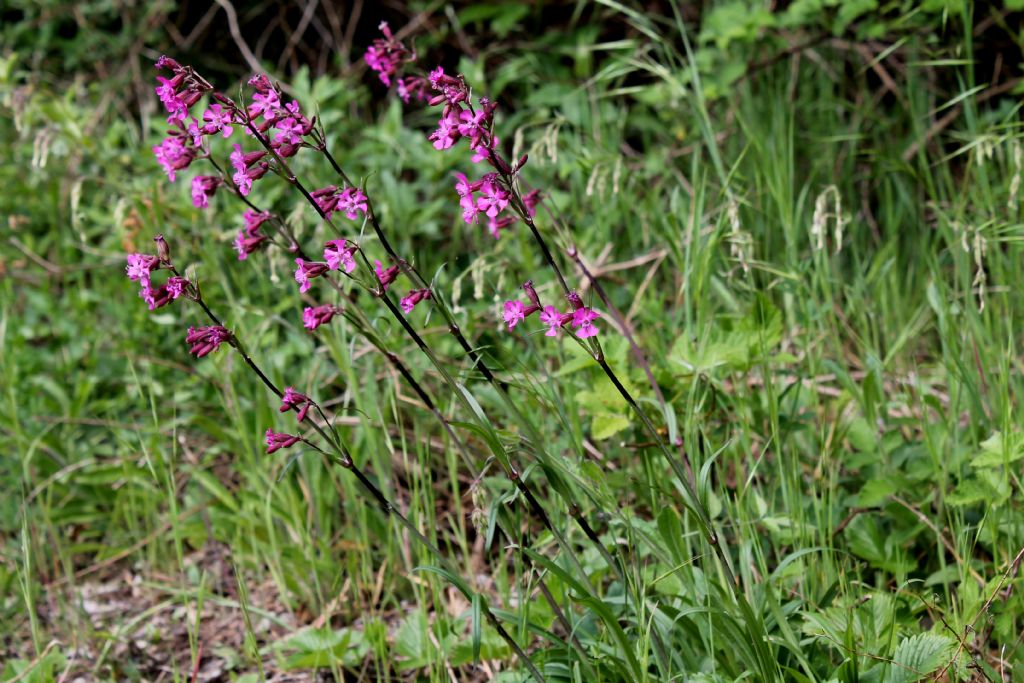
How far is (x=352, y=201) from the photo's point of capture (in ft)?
4.76

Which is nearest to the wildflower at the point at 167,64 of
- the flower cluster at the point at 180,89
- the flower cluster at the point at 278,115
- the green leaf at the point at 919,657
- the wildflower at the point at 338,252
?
the flower cluster at the point at 180,89

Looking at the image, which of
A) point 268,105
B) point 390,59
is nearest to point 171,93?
point 268,105

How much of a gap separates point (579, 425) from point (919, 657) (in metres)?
0.92

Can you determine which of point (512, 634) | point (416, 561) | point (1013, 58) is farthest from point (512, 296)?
point (1013, 58)

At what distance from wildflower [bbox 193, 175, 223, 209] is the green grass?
408mm

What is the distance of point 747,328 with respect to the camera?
215 cm

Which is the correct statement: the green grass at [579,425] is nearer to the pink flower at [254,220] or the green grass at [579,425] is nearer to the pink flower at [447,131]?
the pink flower at [447,131]

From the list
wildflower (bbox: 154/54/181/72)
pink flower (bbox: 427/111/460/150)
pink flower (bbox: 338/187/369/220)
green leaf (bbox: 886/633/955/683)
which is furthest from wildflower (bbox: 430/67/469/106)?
green leaf (bbox: 886/633/955/683)

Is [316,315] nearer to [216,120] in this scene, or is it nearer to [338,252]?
[338,252]

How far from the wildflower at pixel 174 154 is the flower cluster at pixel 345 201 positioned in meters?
0.25

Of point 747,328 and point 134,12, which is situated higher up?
point 134,12

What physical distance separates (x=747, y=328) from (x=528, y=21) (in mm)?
2948

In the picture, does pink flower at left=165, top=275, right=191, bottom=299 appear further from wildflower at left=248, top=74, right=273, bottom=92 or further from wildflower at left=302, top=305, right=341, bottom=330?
wildflower at left=248, top=74, right=273, bottom=92

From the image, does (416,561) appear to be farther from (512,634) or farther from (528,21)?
(528,21)
